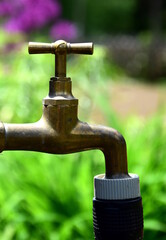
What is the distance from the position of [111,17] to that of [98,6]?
77 cm

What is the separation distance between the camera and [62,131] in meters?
1.10

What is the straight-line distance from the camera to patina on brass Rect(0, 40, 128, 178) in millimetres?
1057

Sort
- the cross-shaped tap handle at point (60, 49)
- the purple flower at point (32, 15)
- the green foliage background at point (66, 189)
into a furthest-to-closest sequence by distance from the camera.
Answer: the purple flower at point (32, 15)
the green foliage background at point (66, 189)
the cross-shaped tap handle at point (60, 49)

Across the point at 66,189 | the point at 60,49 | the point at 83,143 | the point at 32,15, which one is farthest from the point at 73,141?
the point at 32,15

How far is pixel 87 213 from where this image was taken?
254cm

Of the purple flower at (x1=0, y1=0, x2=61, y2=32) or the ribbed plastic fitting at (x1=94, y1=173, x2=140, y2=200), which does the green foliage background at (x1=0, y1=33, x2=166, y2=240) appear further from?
the purple flower at (x1=0, y1=0, x2=61, y2=32)

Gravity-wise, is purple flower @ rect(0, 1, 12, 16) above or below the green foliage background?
above

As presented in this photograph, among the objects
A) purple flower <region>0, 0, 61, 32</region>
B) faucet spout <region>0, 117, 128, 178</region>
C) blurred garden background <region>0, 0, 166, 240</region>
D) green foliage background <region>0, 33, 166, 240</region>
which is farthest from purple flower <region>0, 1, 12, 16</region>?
faucet spout <region>0, 117, 128, 178</region>

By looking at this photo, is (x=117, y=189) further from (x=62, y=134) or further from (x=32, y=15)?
(x=32, y=15)

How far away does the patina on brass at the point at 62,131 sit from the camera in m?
1.06

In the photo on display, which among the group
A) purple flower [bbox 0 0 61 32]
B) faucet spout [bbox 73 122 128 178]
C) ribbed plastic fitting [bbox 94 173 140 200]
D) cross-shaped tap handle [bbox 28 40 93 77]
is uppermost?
purple flower [bbox 0 0 61 32]

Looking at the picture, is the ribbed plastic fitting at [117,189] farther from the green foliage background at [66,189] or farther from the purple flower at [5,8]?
the purple flower at [5,8]

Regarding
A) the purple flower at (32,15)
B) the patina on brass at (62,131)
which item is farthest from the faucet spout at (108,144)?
the purple flower at (32,15)

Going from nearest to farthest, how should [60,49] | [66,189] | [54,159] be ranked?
[60,49] < [66,189] < [54,159]
